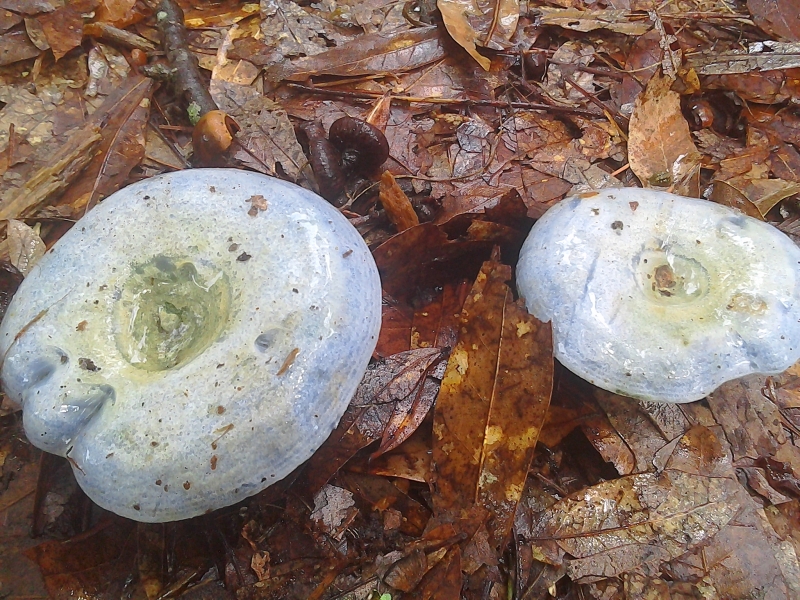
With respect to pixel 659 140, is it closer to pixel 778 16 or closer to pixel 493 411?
pixel 778 16

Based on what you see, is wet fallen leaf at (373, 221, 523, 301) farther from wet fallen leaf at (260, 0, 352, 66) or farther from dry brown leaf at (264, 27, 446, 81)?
wet fallen leaf at (260, 0, 352, 66)

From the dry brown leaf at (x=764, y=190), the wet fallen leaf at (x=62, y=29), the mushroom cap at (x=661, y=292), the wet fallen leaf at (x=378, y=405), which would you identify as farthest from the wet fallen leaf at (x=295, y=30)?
the dry brown leaf at (x=764, y=190)

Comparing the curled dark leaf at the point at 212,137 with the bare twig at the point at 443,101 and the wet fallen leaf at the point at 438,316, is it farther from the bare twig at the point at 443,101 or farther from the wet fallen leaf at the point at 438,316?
the wet fallen leaf at the point at 438,316

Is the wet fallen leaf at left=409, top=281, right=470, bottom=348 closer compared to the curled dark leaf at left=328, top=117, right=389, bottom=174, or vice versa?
the wet fallen leaf at left=409, top=281, right=470, bottom=348

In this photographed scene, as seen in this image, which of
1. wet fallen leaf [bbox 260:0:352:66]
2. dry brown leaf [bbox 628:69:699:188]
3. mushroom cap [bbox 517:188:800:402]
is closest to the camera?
mushroom cap [bbox 517:188:800:402]

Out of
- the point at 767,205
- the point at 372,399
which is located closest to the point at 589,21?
the point at 767,205

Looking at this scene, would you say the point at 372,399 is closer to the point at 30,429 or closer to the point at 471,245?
the point at 471,245

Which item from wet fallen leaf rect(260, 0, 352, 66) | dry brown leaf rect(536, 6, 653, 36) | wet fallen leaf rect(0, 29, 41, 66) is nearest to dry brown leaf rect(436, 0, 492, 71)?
dry brown leaf rect(536, 6, 653, 36)

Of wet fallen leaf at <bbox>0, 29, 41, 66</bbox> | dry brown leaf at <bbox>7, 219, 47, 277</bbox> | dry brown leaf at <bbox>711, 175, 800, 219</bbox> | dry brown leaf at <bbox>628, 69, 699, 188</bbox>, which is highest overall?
wet fallen leaf at <bbox>0, 29, 41, 66</bbox>

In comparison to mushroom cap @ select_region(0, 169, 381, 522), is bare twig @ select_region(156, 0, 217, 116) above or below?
above
